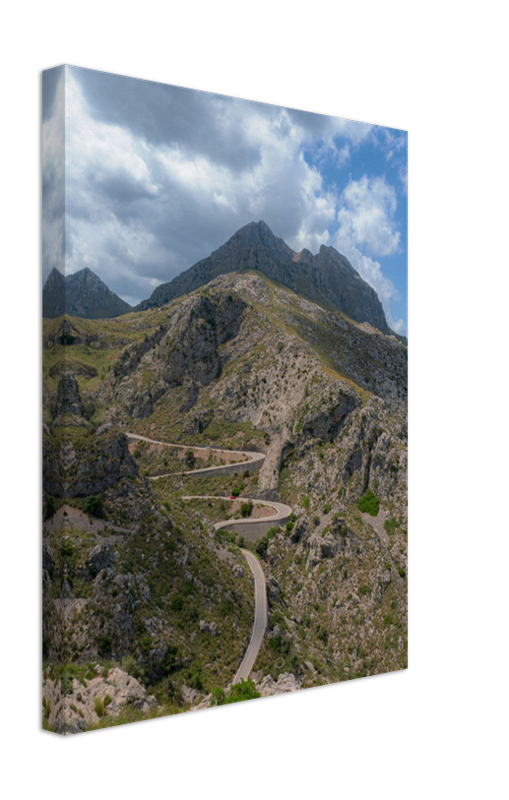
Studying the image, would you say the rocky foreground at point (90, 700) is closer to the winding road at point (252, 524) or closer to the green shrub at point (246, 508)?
the winding road at point (252, 524)

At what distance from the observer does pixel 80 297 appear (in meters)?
11.9

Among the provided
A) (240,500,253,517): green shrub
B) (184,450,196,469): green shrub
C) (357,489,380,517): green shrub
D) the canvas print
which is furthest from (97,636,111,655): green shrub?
(357,489,380,517): green shrub

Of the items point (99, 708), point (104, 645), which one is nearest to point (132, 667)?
point (104, 645)

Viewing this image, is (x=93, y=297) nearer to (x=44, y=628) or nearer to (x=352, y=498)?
(x=44, y=628)

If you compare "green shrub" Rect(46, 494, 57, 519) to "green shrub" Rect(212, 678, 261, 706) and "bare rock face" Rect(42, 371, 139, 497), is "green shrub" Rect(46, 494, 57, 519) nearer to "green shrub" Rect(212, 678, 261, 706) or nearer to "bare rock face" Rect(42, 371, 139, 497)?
"bare rock face" Rect(42, 371, 139, 497)

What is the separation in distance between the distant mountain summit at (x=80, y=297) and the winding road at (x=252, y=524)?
491cm

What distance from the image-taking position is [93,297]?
48.0ft

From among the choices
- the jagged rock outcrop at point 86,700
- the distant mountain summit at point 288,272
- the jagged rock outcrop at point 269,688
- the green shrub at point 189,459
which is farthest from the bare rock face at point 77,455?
the green shrub at point 189,459

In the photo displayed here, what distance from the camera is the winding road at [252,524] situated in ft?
41.3

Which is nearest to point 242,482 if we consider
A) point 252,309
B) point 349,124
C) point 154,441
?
point 154,441

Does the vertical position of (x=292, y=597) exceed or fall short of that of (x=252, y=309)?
it falls short

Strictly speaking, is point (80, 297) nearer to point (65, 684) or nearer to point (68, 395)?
point (68, 395)

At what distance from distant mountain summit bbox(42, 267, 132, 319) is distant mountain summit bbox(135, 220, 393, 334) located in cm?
119

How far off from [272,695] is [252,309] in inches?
918
